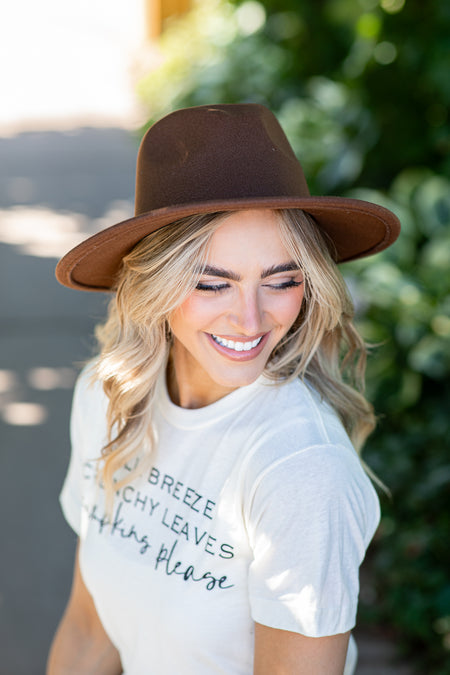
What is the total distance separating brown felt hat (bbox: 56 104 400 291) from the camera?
156cm

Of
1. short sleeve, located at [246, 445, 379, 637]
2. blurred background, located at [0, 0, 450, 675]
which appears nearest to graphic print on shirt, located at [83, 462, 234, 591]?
short sleeve, located at [246, 445, 379, 637]

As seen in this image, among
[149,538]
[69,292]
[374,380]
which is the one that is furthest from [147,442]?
[69,292]

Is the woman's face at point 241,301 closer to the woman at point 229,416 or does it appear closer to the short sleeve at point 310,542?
the woman at point 229,416

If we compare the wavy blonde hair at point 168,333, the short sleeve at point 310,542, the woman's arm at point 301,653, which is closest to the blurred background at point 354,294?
the wavy blonde hair at point 168,333

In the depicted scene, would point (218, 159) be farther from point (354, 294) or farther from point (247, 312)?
point (354, 294)

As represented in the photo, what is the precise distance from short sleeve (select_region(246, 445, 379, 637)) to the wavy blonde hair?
0.99 ft

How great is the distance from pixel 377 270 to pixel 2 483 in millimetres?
2308

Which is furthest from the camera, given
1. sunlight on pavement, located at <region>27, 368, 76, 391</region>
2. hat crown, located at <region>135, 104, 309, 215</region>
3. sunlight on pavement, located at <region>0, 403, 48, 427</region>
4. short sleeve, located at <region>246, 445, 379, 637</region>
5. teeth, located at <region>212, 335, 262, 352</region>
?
sunlight on pavement, located at <region>27, 368, 76, 391</region>

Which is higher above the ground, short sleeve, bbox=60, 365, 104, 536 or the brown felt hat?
the brown felt hat

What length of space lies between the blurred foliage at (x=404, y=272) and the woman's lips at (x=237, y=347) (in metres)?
0.54

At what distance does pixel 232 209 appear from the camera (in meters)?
1.50

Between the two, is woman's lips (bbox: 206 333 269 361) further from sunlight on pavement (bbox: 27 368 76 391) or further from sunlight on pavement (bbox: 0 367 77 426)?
sunlight on pavement (bbox: 27 368 76 391)

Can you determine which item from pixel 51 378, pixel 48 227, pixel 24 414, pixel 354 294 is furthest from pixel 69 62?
pixel 354 294

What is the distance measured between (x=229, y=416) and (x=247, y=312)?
0.26 metres
